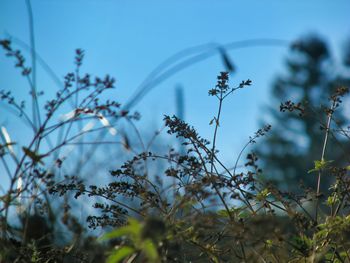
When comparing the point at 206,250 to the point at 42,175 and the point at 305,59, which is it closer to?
the point at 42,175

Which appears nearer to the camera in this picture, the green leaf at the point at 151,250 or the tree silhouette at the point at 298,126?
the green leaf at the point at 151,250

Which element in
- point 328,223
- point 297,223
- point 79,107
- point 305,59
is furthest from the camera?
point 305,59

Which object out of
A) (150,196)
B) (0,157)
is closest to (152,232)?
(150,196)

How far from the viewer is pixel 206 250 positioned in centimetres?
170

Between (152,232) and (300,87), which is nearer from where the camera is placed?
(152,232)

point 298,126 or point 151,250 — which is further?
point 298,126

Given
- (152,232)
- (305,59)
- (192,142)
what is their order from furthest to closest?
(305,59) → (192,142) → (152,232)

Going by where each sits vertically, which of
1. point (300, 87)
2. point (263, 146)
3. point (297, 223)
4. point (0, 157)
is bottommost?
point (297, 223)

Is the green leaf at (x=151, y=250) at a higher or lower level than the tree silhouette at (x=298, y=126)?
lower

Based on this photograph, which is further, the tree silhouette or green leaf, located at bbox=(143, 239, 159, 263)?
the tree silhouette

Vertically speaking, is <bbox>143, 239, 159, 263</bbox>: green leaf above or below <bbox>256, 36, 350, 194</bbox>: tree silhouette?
below

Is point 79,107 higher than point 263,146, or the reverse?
point 263,146

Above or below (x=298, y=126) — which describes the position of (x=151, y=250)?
below

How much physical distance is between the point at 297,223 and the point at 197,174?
46 cm
